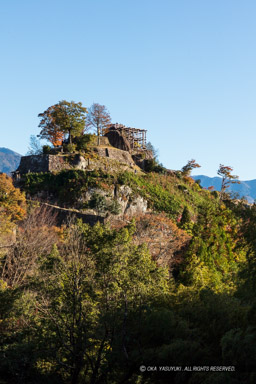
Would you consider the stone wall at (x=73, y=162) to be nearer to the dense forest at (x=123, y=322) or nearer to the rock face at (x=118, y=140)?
the rock face at (x=118, y=140)

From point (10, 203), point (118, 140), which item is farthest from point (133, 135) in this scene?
point (10, 203)

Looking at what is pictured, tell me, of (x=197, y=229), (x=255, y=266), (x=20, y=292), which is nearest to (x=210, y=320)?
(x=255, y=266)

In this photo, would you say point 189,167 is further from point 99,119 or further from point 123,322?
point 123,322

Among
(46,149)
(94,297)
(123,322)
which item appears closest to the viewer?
(123,322)

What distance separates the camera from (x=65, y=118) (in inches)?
1801

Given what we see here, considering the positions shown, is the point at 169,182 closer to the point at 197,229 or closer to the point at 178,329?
the point at 197,229

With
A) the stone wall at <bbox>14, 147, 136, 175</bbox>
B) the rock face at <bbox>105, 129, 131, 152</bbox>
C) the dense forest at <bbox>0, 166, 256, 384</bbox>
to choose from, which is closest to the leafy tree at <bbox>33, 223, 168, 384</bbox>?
the dense forest at <bbox>0, 166, 256, 384</bbox>

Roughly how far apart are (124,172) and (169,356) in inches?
1388

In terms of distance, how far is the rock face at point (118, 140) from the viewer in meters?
55.0

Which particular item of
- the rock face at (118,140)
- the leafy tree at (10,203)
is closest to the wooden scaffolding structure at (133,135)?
the rock face at (118,140)

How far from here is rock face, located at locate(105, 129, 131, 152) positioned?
181 feet

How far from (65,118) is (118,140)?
11.5 meters

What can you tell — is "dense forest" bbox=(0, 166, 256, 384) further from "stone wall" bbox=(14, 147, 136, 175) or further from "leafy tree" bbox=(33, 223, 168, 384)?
"stone wall" bbox=(14, 147, 136, 175)

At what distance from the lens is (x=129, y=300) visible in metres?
15.3
